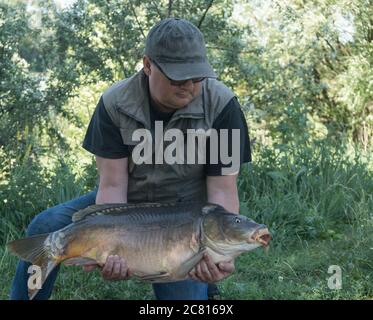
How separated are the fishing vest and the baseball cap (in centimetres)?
17

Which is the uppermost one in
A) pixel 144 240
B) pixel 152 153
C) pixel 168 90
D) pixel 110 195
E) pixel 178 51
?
pixel 178 51

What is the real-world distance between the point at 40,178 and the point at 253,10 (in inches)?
116

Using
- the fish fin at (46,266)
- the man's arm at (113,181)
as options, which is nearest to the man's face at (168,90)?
the man's arm at (113,181)

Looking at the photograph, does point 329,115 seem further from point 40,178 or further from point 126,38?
point 40,178

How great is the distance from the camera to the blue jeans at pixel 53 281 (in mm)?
2586

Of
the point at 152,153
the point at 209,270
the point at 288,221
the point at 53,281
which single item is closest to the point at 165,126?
the point at 152,153

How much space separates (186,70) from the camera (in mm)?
A: 2391

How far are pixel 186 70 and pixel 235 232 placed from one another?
1.84 feet

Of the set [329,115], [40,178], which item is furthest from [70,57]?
[329,115]

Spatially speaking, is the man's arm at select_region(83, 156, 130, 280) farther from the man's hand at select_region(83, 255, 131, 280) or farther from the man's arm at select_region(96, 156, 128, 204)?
the man's hand at select_region(83, 255, 131, 280)

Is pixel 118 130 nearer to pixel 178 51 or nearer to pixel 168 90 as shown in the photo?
pixel 168 90

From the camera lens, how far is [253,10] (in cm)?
645

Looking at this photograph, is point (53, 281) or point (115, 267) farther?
point (53, 281)

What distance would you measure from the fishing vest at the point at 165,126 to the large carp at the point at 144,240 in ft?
0.78
